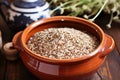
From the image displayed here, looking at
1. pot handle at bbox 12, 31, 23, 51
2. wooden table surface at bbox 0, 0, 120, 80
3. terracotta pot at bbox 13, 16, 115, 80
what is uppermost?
pot handle at bbox 12, 31, 23, 51

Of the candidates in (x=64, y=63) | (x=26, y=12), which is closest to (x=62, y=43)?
(x=64, y=63)

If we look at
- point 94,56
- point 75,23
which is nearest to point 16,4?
point 75,23

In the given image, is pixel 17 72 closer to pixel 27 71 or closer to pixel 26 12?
pixel 27 71

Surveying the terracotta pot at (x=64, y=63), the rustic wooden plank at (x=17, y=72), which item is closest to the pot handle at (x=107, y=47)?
the terracotta pot at (x=64, y=63)

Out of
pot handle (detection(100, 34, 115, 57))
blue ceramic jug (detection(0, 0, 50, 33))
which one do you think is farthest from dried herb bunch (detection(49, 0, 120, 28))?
pot handle (detection(100, 34, 115, 57))

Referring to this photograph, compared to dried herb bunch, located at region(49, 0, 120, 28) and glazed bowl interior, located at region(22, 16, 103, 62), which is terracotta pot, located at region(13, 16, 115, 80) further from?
dried herb bunch, located at region(49, 0, 120, 28)

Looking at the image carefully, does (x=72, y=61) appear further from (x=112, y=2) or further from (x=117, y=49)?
(x=112, y=2)

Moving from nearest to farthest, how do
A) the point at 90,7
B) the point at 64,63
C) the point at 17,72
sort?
the point at 64,63 → the point at 17,72 → the point at 90,7

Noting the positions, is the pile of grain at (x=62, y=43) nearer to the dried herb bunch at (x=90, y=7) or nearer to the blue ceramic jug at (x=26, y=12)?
the blue ceramic jug at (x=26, y=12)
